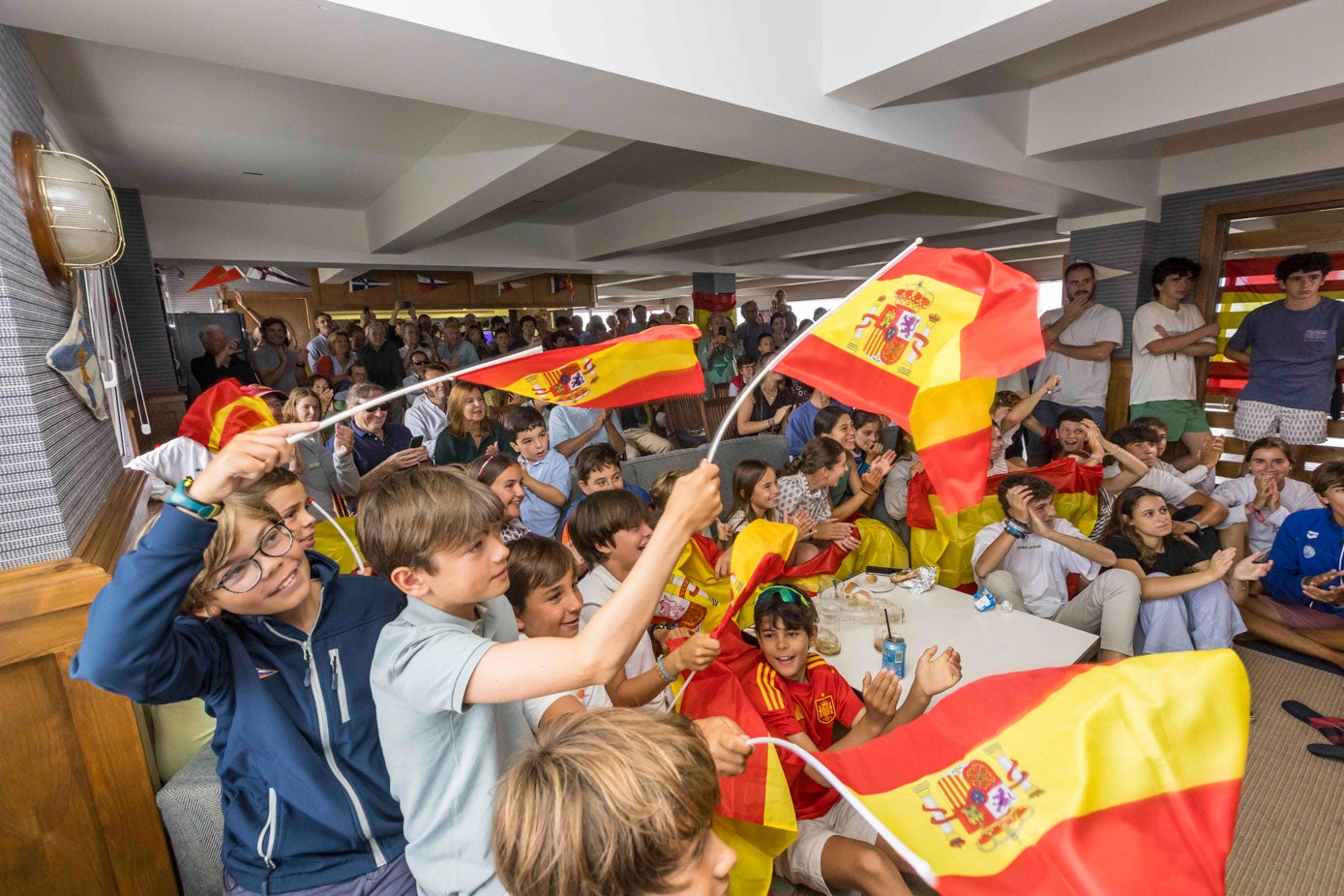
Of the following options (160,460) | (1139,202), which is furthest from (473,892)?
(1139,202)

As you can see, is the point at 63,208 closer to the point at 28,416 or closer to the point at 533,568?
the point at 28,416

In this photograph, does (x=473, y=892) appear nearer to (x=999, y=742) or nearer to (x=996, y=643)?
(x=999, y=742)

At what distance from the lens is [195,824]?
1.72 metres

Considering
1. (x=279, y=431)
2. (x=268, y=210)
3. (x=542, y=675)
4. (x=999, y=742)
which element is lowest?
(x=999, y=742)

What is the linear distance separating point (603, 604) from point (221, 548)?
113 centimetres

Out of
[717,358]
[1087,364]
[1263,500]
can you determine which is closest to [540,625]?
[1263,500]

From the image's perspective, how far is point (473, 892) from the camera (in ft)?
3.77

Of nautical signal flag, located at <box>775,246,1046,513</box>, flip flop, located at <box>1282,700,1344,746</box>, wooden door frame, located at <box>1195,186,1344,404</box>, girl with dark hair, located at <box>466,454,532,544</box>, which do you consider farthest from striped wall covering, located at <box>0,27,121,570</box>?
wooden door frame, located at <box>1195,186,1344,404</box>

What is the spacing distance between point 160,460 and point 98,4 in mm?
1545

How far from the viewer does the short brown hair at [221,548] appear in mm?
1137

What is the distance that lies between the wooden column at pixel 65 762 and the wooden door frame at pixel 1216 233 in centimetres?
708

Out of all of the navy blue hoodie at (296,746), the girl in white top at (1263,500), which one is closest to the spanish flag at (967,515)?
the girl in white top at (1263,500)

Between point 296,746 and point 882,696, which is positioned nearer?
point 296,746

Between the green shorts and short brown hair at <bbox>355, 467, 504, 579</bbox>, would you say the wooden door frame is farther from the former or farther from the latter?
short brown hair at <bbox>355, 467, 504, 579</bbox>
